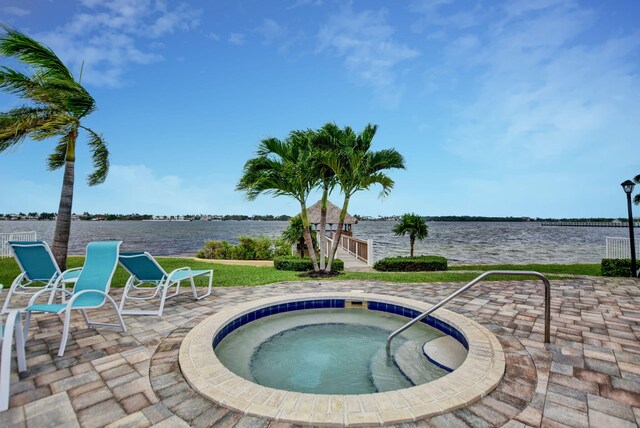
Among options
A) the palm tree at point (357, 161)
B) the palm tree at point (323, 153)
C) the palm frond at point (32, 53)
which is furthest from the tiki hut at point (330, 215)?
the palm frond at point (32, 53)

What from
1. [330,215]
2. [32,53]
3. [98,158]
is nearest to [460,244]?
[330,215]

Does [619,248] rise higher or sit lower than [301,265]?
higher

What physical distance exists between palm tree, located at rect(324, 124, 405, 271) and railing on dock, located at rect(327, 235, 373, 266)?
14.3 feet

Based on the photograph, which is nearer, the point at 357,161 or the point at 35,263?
the point at 35,263

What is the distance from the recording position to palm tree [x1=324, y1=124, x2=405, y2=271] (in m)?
9.22

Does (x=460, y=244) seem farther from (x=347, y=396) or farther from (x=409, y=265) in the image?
(x=347, y=396)

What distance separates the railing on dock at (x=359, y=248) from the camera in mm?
13719

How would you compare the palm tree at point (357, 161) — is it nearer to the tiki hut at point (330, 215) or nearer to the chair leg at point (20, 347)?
the chair leg at point (20, 347)

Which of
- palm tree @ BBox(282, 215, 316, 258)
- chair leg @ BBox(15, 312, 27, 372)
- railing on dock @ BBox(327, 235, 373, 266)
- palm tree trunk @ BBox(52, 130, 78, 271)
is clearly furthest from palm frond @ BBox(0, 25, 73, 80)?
railing on dock @ BBox(327, 235, 373, 266)

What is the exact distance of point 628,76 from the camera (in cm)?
959

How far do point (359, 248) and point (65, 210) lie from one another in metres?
11.9

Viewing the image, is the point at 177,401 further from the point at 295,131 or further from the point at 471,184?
the point at 471,184

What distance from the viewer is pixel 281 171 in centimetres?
949

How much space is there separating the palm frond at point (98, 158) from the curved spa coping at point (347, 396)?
9.91m
